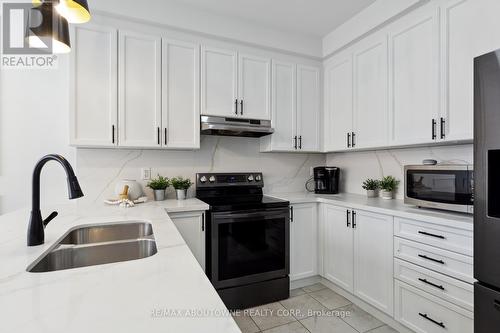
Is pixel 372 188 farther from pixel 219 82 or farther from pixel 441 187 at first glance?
pixel 219 82

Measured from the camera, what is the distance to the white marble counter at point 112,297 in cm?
52

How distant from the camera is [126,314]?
21.8 inches

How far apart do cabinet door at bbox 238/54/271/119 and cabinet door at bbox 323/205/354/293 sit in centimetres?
120

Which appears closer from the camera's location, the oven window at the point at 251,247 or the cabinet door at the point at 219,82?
the oven window at the point at 251,247

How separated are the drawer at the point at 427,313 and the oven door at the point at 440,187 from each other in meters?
0.60

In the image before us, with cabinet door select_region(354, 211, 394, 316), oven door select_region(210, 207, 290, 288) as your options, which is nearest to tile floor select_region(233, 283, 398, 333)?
cabinet door select_region(354, 211, 394, 316)

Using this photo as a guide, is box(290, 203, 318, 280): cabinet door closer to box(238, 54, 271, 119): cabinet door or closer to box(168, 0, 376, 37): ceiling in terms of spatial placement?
box(238, 54, 271, 119): cabinet door

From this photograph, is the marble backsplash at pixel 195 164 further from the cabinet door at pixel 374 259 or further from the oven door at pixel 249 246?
the cabinet door at pixel 374 259

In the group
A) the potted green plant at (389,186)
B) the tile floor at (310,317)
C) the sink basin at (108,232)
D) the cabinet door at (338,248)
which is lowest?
the tile floor at (310,317)

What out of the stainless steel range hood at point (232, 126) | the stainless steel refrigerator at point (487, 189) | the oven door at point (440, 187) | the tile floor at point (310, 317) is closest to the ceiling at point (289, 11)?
the stainless steel range hood at point (232, 126)

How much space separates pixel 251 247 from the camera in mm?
2211

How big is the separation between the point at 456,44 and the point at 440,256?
55.9 inches

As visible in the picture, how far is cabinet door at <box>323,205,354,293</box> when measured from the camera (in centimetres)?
225

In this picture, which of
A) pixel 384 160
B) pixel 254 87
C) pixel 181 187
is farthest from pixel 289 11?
pixel 181 187
